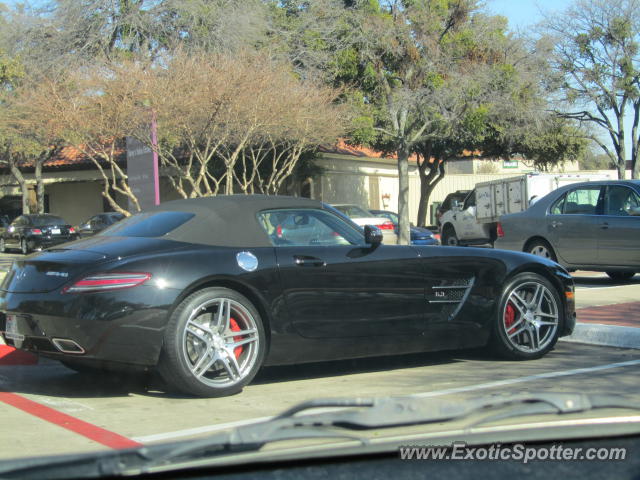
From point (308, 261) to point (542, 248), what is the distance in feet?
26.3

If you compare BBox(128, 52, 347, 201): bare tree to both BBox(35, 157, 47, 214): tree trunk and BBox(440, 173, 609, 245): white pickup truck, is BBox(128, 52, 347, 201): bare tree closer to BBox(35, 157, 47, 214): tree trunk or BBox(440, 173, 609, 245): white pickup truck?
BBox(440, 173, 609, 245): white pickup truck

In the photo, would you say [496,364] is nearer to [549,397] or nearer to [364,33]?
[549,397]

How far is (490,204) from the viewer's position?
20828 mm

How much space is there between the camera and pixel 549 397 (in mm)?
2498

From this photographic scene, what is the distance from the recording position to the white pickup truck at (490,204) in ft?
64.3

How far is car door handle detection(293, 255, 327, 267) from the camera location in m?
5.59

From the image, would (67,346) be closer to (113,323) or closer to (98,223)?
(113,323)

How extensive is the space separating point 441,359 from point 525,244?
6.69 metres

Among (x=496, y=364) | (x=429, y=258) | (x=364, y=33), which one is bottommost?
(x=496, y=364)

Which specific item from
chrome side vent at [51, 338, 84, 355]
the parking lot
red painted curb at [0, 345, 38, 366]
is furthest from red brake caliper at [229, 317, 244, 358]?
red painted curb at [0, 345, 38, 366]

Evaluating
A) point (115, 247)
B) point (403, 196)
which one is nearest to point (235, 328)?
point (115, 247)

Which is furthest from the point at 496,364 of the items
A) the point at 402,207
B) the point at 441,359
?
the point at 402,207

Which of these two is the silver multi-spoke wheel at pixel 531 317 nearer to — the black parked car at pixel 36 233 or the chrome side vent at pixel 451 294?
the chrome side vent at pixel 451 294

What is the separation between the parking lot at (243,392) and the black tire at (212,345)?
132mm
